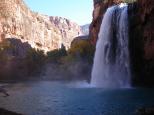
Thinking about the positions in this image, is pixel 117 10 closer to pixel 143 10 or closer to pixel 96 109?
pixel 143 10

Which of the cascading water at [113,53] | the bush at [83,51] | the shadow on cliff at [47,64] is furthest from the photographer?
the shadow on cliff at [47,64]

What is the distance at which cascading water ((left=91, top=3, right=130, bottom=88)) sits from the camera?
68188 millimetres

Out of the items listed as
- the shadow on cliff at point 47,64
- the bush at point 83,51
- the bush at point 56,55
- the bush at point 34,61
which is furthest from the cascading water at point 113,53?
the bush at point 56,55

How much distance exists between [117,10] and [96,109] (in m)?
39.4

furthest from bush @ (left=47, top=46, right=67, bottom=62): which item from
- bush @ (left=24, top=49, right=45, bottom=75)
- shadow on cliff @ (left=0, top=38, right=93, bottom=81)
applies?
bush @ (left=24, top=49, right=45, bottom=75)

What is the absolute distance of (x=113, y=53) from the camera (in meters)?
70.9

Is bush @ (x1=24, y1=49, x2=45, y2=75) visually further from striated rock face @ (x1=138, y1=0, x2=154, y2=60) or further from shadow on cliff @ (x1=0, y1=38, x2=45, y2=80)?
striated rock face @ (x1=138, y1=0, x2=154, y2=60)

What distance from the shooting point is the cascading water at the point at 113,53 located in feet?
224

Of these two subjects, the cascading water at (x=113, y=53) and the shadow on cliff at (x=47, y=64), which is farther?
the shadow on cliff at (x=47, y=64)

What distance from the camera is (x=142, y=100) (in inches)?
1607

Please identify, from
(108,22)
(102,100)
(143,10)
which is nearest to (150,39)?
(143,10)

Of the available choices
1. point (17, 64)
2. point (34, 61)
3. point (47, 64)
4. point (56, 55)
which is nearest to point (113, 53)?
point (47, 64)

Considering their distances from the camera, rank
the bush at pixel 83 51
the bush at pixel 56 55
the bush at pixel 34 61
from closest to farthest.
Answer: the bush at pixel 83 51 < the bush at pixel 34 61 < the bush at pixel 56 55

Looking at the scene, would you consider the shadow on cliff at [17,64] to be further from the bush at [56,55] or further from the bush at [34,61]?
the bush at [56,55]
